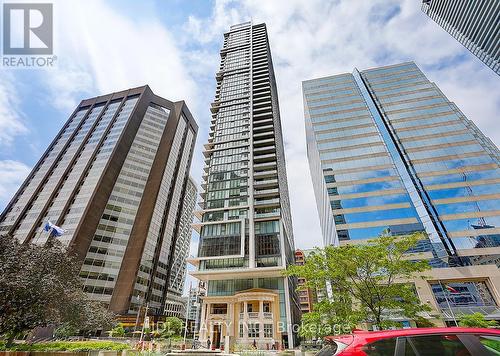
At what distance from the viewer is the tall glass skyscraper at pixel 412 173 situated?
116 ft

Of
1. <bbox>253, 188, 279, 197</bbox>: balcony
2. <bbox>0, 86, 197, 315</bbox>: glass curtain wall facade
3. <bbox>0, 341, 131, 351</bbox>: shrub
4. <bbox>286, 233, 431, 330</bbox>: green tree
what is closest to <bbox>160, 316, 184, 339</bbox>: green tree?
<bbox>0, 86, 197, 315</bbox>: glass curtain wall facade

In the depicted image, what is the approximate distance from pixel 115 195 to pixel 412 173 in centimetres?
7194

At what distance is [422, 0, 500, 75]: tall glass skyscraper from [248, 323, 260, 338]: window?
229ft

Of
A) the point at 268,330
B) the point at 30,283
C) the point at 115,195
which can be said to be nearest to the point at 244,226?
the point at 268,330

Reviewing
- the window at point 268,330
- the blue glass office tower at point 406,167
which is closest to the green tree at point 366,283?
the window at point 268,330

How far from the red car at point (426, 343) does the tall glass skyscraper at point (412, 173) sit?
35778 mm

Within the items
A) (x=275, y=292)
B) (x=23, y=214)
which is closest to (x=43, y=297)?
(x=275, y=292)

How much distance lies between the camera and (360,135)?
48.6 meters

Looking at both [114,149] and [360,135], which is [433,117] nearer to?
[360,135]

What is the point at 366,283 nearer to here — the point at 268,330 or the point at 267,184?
the point at 268,330

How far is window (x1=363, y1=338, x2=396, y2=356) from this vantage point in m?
3.85

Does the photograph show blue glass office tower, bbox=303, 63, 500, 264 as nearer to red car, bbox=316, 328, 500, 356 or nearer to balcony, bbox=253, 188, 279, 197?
balcony, bbox=253, 188, 279, 197

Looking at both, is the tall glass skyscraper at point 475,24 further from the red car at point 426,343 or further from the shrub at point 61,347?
the shrub at point 61,347

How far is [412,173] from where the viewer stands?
4219 centimetres
